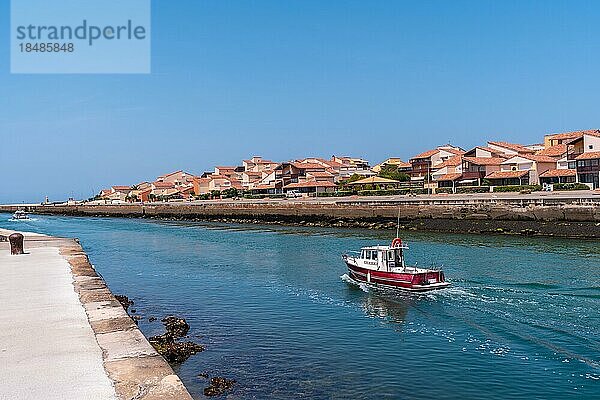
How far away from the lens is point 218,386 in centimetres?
1146

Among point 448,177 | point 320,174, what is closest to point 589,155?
point 448,177

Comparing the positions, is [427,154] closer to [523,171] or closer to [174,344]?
[523,171]

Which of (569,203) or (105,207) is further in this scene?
(105,207)

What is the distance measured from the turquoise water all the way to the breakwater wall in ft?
23.7

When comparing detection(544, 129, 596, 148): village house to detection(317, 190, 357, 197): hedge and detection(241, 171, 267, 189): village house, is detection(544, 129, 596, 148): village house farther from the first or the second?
detection(241, 171, 267, 189): village house

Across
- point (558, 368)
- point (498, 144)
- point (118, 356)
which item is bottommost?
point (558, 368)

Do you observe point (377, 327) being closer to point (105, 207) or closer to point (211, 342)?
point (211, 342)

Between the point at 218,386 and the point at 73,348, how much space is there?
112 inches

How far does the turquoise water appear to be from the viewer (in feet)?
39.4

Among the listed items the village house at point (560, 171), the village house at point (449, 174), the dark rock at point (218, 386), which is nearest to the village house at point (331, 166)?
the village house at point (449, 174)

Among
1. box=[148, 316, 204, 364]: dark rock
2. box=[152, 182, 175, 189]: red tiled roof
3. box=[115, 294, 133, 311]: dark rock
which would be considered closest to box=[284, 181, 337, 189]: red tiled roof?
box=[152, 182, 175, 189]: red tiled roof

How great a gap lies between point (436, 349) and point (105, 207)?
101m

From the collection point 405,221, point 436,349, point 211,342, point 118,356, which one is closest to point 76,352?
point 118,356

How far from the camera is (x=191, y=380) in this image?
1188 cm
